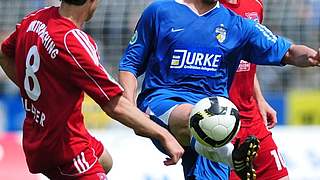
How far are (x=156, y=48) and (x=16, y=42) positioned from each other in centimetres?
92

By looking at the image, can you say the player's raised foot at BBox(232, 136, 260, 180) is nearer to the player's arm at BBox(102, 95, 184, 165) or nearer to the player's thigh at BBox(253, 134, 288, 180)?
the player's arm at BBox(102, 95, 184, 165)

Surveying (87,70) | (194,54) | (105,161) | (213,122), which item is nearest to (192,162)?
(105,161)

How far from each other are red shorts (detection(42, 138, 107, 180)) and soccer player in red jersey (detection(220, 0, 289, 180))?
4.79 feet

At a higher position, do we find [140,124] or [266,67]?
[140,124]

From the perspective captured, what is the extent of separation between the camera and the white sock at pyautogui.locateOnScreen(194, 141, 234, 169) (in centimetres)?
547

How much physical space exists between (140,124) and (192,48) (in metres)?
0.97

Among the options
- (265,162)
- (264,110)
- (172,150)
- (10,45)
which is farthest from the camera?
(264,110)

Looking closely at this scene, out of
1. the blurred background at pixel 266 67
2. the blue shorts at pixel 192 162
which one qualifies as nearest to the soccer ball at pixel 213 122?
the blue shorts at pixel 192 162

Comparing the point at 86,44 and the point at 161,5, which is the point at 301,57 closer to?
the point at 161,5

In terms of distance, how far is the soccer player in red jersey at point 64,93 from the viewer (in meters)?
5.06

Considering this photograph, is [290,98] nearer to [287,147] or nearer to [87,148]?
[287,147]

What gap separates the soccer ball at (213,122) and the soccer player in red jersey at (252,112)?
1136mm

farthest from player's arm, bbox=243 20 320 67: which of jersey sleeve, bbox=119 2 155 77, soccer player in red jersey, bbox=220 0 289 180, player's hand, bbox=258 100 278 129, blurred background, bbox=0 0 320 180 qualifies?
blurred background, bbox=0 0 320 180

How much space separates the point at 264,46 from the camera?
5.98m
